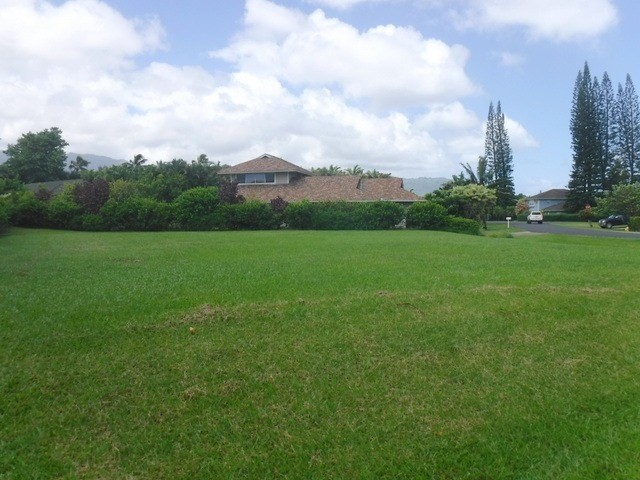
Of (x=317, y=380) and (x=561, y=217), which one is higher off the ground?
(x=561, y=217)

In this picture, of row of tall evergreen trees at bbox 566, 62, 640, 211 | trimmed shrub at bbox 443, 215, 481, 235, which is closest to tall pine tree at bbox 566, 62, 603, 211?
row of tall evergreen trees at bbox 566, 62, 640, 211

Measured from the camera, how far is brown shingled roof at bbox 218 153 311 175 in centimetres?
3906

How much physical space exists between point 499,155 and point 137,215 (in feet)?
165

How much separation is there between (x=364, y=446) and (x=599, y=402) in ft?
7.54

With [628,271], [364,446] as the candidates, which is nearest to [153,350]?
[364,446]

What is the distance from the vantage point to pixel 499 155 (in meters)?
63.7

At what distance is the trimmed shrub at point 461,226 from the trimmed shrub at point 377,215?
2.99m

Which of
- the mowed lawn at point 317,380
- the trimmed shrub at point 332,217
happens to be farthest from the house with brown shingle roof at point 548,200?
the mowed lawn at point 317,380

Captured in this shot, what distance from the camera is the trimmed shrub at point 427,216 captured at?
3009 cm

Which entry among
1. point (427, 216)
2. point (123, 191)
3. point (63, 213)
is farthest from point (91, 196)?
point (427, 216)

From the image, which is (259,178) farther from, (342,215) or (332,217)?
(342,215)

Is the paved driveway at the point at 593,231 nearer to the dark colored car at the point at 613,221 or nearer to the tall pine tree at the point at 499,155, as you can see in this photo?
the dark colored car at the point at 613,221

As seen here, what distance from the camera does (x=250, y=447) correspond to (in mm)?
3803

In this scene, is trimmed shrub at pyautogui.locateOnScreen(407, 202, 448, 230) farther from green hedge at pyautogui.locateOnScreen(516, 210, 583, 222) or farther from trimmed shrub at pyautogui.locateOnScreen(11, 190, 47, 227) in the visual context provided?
green hedge at pyautogui.locateOnScreen(516, 210, 583, 222)
